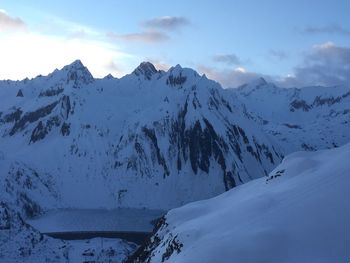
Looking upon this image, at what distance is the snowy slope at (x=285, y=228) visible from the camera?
27.5 m

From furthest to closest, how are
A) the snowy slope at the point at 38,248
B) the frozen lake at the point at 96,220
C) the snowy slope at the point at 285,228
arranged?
the frozen lake at the point at 96,220
the snowy slope at the point at 38,248
the snowy slope at the point at 285,228

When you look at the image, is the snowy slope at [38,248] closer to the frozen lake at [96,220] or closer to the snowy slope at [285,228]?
the frozen lake at [96,220]

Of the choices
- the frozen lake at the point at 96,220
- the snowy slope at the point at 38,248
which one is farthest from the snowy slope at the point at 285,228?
the frozen lake at the point at 96,220

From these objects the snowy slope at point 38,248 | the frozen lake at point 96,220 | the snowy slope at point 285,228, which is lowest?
the snowy slope at point 285,228

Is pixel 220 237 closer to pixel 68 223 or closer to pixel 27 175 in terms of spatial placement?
pixel 68 223

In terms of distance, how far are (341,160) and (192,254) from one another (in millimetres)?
16455

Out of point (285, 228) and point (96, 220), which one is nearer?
point (285, 228)

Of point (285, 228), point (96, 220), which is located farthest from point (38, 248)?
point (96, 220)

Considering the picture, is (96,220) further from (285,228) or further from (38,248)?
(285,228)

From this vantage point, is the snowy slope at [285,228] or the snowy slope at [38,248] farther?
the snowy slope at [38,248]

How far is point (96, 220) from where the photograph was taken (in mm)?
175500

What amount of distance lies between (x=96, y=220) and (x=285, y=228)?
150 m

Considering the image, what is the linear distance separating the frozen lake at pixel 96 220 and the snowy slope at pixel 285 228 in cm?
11744

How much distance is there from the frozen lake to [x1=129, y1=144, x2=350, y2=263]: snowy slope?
11744 cm
